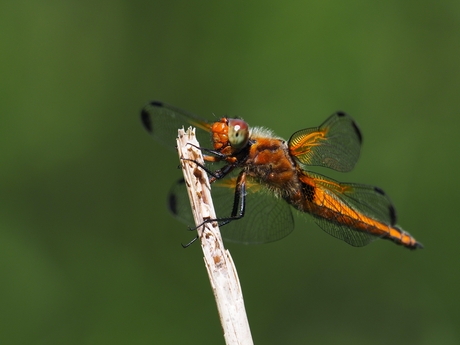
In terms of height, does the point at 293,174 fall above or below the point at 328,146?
below

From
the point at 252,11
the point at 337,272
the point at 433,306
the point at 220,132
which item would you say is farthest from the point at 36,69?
the point at 433,306

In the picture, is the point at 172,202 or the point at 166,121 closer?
the point at 166,121

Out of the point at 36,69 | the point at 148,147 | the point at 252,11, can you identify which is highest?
the point at 252,11

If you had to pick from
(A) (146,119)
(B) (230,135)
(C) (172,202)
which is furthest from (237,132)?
(C) (172,202)

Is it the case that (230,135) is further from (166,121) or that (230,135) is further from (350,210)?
(350,210)

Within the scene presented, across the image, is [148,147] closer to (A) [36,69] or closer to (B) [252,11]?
(A) [36,69]

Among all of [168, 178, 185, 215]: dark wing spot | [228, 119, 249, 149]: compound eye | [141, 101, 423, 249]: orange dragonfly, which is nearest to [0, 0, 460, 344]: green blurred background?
[168, 178, 185, 215]: dark wing spot

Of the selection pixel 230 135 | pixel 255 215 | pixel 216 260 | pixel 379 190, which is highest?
pixel 230 135
